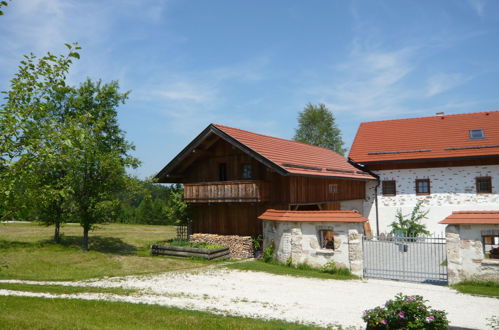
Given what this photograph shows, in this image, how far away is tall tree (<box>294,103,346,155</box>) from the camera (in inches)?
2073

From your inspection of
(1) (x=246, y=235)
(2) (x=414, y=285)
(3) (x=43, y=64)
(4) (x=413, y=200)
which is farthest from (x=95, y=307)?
(4) (x=413, y=200)

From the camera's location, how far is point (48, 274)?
15172mm

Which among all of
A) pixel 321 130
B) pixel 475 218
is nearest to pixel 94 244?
pixel 475 218

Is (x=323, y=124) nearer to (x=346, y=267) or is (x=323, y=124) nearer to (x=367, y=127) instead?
(x=367, y=127)

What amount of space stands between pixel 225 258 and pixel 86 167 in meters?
8.40

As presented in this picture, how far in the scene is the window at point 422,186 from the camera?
2635cm

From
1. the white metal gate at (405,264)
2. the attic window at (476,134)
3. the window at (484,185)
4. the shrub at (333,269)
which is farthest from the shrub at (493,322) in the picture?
the attic window at (476,134)

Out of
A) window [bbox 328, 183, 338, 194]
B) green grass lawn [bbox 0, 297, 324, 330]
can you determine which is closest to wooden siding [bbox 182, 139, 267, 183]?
window [bbox 328, 183, 338, 194]

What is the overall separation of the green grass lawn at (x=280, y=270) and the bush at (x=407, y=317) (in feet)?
24.0

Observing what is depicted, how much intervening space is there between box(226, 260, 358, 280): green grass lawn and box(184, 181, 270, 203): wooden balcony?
10.7 feet

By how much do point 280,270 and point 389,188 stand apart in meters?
14.9

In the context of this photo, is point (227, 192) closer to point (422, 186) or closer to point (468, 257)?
point (468, 257)

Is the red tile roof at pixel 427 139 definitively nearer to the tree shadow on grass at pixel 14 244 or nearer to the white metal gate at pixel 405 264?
the white metal gate at pixel 405 264

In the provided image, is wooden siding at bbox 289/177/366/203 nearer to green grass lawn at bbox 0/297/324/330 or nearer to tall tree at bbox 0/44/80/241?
green grass lawn at bbox 0/297/324/330
